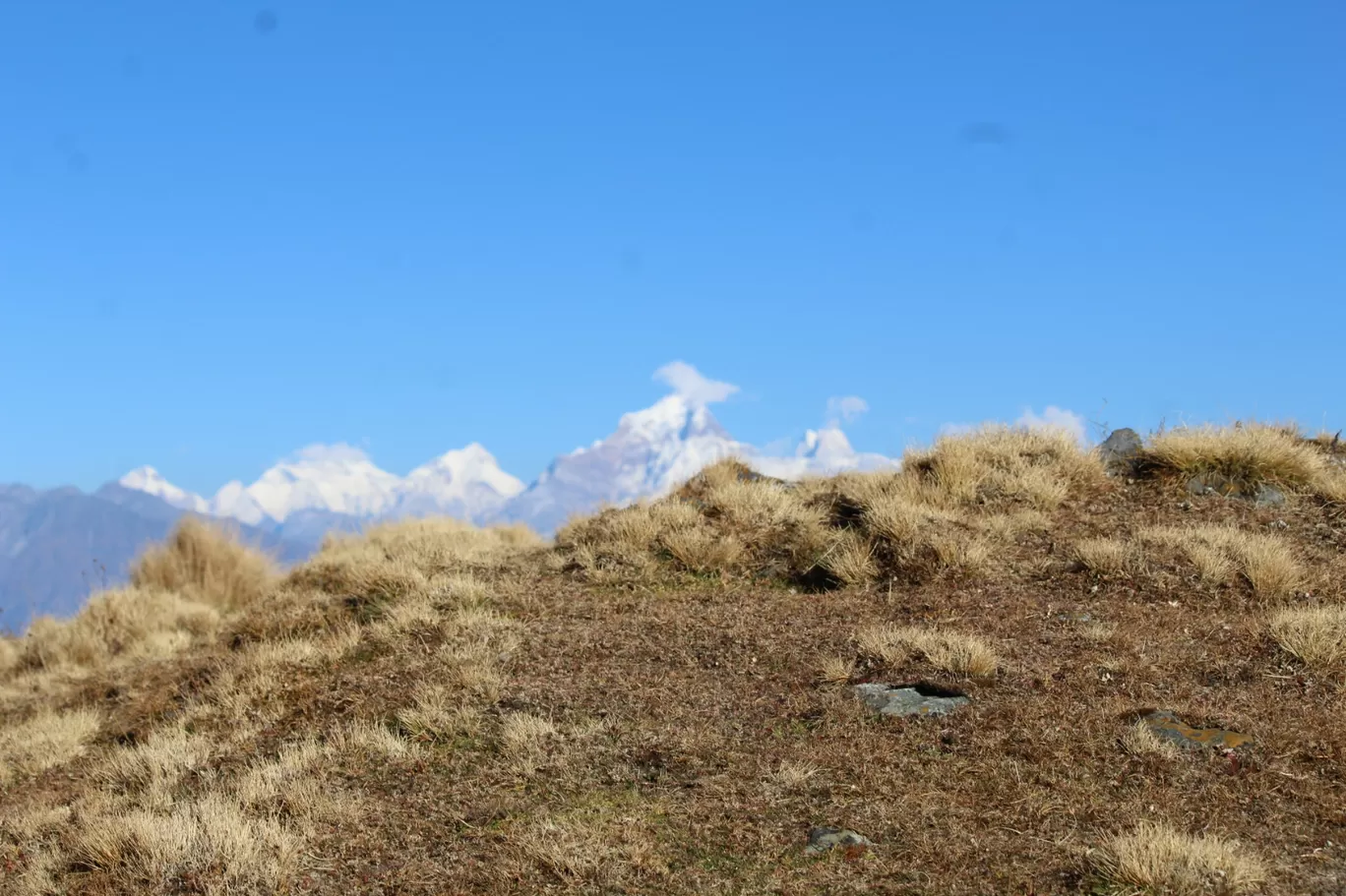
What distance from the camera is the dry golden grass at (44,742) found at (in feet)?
29.1

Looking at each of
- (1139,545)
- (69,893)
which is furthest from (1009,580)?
(69,893)

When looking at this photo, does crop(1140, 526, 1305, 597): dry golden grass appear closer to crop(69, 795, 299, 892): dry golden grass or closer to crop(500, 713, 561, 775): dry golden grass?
crop(500, 713, 561, 775): dry golden grass

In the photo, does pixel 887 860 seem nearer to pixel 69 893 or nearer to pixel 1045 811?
pixel 1045 811

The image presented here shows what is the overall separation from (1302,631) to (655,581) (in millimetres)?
5766

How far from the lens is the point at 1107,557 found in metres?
9.73

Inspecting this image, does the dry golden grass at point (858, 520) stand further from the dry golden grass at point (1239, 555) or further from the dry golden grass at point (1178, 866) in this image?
the dry golden grass at point (1178, 866)

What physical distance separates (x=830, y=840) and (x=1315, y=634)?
4.42 m

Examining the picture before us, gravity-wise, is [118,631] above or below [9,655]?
above

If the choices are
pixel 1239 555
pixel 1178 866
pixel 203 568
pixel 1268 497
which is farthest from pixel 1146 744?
pixel 203 568

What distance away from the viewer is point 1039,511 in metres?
11.4

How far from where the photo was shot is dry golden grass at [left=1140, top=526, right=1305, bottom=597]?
9.13 metres

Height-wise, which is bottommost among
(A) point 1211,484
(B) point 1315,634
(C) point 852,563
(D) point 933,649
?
(D) point 933,649

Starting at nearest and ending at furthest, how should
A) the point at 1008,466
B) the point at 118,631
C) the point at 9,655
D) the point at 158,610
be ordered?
the point at 1008,466 → the point at 118,631 → the point at 9,655 → the point at 158,610

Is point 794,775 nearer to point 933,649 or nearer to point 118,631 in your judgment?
point 933,649
